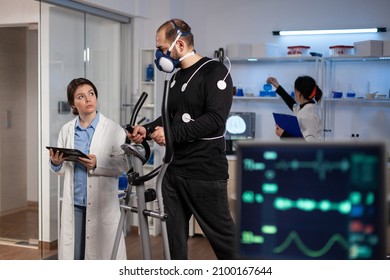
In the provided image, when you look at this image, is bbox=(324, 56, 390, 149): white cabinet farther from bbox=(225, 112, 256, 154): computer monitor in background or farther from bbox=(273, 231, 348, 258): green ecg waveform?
bbox=(273, 231, 348, 258): green ecg waveform

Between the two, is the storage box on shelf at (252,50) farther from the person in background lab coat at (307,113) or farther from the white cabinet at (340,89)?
the person in background lab coat at (307,113)

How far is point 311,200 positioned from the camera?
3.03 feet

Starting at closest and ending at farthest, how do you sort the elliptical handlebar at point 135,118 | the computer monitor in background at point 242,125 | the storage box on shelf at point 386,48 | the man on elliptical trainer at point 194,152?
the elliptical handlebar at point 135,118
the man on elliptical trainer at point 194,152
the storage box on shelf at point 386,48
the computer monitor in background at point 242,125

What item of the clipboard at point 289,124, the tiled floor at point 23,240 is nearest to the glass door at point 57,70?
the tiled floor at point 23,240

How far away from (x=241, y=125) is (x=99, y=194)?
2661 mm

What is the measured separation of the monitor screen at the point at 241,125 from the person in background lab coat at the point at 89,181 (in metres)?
2.47

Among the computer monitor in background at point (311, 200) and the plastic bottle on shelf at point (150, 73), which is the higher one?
the plastic bottle on shelf at point (150, 73)

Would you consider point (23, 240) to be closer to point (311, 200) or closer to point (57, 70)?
point (57, 70)

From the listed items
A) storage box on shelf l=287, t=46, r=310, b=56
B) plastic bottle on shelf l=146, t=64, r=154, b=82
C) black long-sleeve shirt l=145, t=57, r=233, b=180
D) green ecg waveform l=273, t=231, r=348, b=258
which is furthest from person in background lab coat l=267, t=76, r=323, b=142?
green ecg waveform l=273, t=231, r=348, b=258

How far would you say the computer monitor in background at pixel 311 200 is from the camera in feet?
2.91

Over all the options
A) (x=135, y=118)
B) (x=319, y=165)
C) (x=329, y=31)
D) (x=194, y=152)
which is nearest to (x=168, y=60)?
(x=135, y=118)
